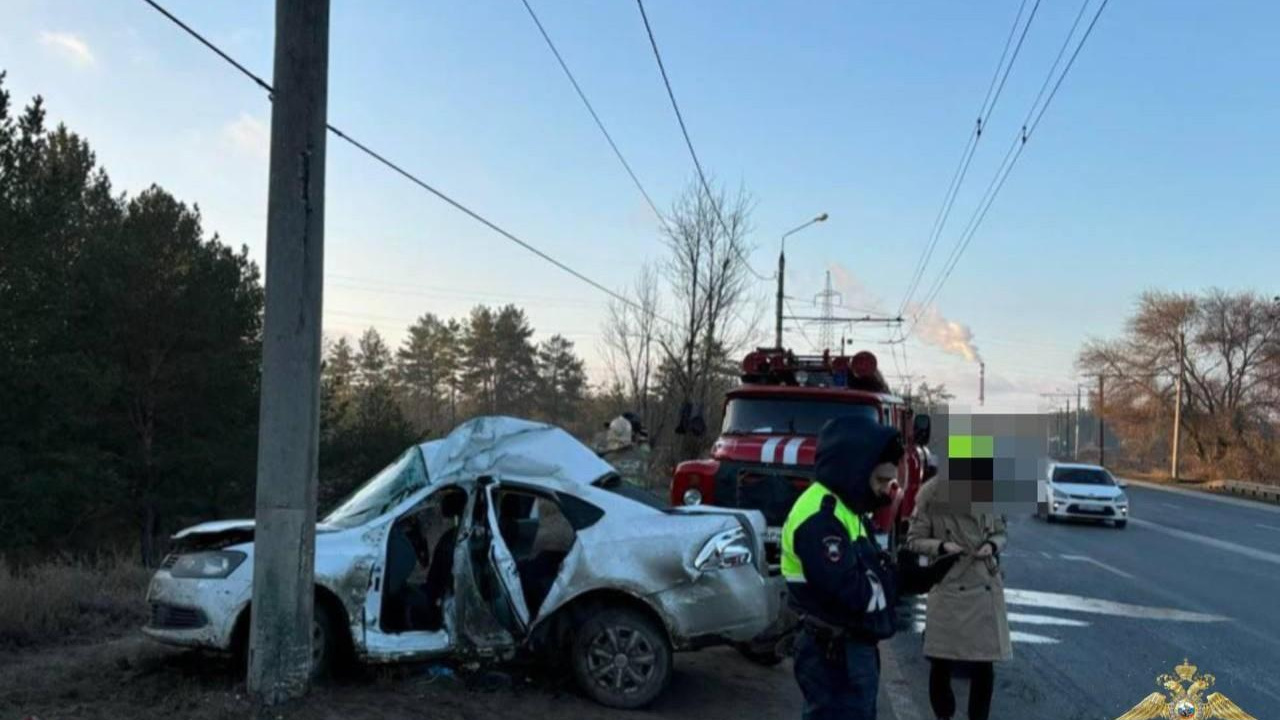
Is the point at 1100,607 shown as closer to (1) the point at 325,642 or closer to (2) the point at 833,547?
(1) the point at 325,642

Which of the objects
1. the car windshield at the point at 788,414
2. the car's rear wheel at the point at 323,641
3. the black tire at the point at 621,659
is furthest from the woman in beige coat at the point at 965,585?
the car windshield at the point at 788,414

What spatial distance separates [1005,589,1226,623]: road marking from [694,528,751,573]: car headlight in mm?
5920

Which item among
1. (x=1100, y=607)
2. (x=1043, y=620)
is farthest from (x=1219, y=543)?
(x=1043, y=620)

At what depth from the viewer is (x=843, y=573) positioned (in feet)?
10.3

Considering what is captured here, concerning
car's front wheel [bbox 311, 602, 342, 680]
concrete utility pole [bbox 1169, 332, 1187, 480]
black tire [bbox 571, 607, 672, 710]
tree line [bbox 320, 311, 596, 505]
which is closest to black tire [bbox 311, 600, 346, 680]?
car's front wheel [bbox 311, 602, 342, 680]

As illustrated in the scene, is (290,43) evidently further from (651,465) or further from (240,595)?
(651,465)

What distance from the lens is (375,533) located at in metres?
6.27

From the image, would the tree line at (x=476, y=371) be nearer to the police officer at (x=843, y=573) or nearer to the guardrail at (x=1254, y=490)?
the guardrail at (x=1254, y=490)

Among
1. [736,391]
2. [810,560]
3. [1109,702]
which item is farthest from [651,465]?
[810,560]

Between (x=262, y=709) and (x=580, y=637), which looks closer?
(x=262, y=709)

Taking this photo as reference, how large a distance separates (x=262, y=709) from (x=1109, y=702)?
18.3 ft

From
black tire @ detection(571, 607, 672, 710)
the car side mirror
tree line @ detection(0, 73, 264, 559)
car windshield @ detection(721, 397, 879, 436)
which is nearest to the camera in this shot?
black tire @ detection(571, 607, 672, 710)

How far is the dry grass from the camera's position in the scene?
285 inches

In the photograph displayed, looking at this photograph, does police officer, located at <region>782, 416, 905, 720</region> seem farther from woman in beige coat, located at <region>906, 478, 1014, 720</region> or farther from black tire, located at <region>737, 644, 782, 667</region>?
black tire, located at <region>737, 644, 782, 667</region>
